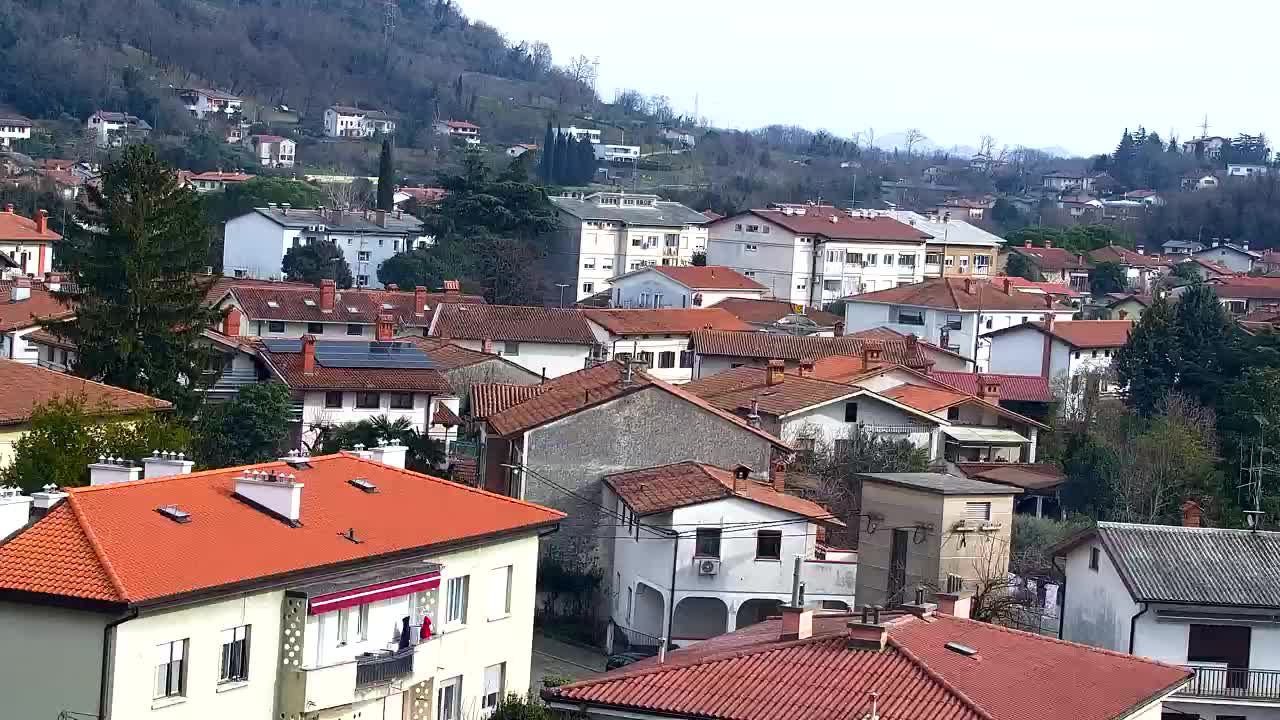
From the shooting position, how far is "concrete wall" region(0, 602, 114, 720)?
53.3 feet

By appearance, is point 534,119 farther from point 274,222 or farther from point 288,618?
point 288,618

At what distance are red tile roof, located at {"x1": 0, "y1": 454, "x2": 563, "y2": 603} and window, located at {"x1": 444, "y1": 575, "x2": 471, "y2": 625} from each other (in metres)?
0.53

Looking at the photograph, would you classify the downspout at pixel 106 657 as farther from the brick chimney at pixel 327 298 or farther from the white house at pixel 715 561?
the brick chimney at pixel 327 298

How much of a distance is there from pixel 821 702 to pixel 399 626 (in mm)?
5414

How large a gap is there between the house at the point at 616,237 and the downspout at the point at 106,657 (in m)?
63.0

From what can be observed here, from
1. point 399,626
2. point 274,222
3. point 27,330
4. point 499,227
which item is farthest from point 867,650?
point 274,222

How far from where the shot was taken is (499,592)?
2241cm

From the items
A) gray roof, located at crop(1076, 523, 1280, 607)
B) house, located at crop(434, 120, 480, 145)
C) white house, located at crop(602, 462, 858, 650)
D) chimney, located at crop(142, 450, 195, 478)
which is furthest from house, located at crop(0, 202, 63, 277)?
house, located at crop(434, 120, 480, 145)

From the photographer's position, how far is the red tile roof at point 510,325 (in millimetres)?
55500

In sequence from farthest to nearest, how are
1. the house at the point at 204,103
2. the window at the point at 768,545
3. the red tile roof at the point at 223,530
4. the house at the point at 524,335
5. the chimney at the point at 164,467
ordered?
the house at the point at 204,103, the house at the point at 524,335, the window at the point at 768,545, the chimney at the point at 164,467, the red tile roof at the point at 223,530

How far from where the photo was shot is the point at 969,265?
87938 millimetres

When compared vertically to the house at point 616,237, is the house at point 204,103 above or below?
above

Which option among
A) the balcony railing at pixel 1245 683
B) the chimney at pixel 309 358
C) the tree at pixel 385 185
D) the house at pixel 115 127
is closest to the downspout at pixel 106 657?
the balcony railing at pixel 1245 683

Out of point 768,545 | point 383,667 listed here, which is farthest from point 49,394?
point 383,667
